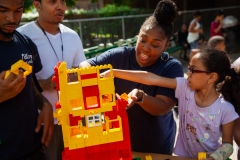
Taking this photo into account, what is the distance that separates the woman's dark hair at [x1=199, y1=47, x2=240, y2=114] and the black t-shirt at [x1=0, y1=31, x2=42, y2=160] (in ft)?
3.69

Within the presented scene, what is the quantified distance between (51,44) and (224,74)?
1.31 metres

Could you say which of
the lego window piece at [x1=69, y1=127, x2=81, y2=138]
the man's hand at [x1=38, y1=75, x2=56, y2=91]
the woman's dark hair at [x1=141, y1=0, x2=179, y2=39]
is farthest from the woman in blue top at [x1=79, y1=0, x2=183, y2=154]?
the lego window piece at [x1=69, y1=127, x2=81, y2=138]

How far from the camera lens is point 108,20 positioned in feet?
28.7

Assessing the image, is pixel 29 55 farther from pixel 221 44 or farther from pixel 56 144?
pixel 221 44

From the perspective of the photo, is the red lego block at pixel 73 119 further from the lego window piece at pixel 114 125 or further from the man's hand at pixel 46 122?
the man's hand at pixel 46 122

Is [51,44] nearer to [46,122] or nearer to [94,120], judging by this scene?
[46,122]

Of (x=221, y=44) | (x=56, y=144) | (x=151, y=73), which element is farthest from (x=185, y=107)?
(x=221, y=44)

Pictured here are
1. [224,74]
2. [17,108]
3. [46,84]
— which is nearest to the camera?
[17,108]

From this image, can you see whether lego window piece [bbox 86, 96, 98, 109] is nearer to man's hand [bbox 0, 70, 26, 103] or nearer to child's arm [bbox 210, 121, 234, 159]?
man's hand [bbox 0, 70, 26, 103]

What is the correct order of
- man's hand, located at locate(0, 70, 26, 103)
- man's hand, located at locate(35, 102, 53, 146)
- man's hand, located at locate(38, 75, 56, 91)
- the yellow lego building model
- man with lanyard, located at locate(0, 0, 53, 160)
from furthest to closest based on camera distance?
man's hand, located at locate(38, 75, 56, 91)
man's hand, located at locate(35, 102, 53, 146)
man with lanyard, located at locate(0, 0, 53, 160)
man's hand, located at locate(0, 70, 26, 103)
the yellow lego building model

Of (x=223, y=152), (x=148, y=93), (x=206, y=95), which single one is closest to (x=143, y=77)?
(x=148, y=93)

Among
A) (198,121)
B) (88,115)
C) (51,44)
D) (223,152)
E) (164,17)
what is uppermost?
(164,17)

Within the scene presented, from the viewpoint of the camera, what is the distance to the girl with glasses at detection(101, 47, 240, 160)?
1.77 m

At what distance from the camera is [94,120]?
1.22m
